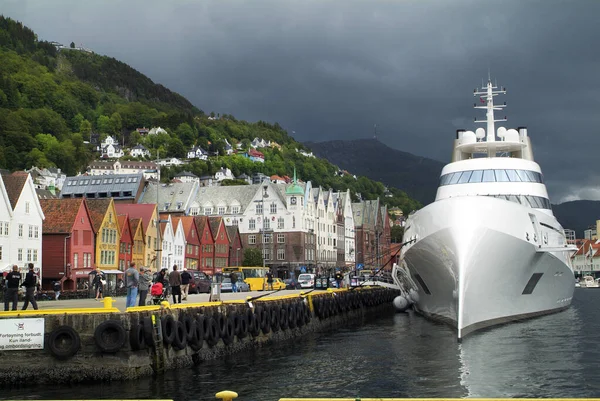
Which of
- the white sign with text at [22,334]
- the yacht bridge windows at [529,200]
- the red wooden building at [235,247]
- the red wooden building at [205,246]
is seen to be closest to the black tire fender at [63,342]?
the white sign with text at [22,334]

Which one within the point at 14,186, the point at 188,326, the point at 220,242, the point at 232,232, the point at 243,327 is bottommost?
the point at 243,327

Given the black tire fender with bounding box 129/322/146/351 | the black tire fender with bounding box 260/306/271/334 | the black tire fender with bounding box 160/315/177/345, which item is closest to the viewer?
the black tire fender with bounding box 129/322/146/351

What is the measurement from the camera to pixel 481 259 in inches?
1168

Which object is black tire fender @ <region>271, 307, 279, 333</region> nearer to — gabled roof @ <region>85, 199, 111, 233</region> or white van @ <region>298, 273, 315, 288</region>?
white van @ <region>298, 273, 315, 288</region>

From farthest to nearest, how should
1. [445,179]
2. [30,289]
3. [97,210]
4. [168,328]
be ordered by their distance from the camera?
[97,210] < [445,179] < [30,289] < [168,328]

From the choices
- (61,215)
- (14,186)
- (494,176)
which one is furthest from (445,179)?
(61,215)

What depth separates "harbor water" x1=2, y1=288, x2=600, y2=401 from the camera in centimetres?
1938

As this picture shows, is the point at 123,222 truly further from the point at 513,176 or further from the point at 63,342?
the point at 63,342

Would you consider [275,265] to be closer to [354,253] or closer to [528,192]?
[354,253]

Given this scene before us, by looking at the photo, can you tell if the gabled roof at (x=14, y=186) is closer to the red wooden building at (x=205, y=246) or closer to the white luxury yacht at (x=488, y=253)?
the red wooden building at (x=205, y=246)

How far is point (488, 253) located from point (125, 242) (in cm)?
5346

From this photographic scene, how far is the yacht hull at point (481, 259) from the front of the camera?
1167 inches

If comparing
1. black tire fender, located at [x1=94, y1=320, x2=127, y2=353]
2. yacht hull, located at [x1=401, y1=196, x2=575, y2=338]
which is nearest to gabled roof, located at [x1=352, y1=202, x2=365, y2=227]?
yacht hull, located at [x1=401, y1=196, x2=575, y2=338]

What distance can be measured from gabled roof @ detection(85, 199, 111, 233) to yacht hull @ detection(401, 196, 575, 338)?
141 ft
